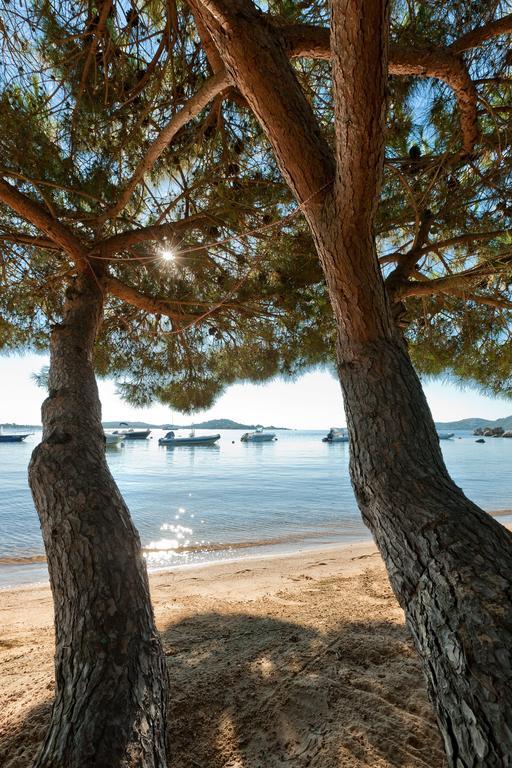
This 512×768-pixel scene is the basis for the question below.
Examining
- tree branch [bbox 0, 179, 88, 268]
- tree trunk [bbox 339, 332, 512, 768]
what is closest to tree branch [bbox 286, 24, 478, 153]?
tree trunk [bbox 339, 332, 512, 768]

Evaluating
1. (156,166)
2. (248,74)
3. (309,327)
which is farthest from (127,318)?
(248,74)

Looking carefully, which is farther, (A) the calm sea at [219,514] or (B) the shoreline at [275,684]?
(A) the calm sea at [219,514]

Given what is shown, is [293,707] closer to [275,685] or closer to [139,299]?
[275,685]

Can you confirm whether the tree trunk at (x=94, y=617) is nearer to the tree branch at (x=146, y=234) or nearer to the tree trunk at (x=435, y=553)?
the tree trunk at (x=435, y=553)

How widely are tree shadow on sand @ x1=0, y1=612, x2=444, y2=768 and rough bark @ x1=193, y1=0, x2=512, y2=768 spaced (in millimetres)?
677

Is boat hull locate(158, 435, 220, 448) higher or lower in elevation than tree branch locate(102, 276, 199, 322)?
lower

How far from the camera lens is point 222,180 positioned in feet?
9.61

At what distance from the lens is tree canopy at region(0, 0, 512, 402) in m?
2.41

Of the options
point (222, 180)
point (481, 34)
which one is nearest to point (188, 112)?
point (222, 180)

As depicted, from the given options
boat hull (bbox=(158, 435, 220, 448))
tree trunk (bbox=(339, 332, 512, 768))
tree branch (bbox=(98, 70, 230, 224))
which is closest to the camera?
tree trunk (bbox=(339, 332, 512, 768))

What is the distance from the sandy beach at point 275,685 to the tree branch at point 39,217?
7.80 ft

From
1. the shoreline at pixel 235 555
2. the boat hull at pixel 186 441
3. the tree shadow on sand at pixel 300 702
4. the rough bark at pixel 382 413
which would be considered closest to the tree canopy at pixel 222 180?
the rough bark at pixel 382 413

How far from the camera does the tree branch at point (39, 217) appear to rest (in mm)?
2551

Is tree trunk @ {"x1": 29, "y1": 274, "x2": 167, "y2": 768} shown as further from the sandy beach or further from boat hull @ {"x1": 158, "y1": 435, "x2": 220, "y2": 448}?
boat hull @ {"x1": 158, "y1": 435, "x2": 220, "y2": 448}
